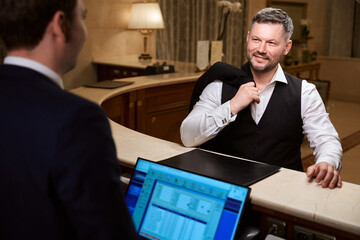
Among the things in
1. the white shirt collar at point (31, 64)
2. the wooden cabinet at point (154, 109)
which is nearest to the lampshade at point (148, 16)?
the wooden cabinet at point (154, 109)

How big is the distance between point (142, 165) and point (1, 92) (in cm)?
62

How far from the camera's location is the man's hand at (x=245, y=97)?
188cm

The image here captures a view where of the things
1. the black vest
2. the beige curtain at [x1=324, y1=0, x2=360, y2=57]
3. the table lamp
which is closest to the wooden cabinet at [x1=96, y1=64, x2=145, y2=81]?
the table lamp

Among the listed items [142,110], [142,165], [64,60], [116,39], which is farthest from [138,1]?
[64,60]

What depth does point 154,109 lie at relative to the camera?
3.80 m

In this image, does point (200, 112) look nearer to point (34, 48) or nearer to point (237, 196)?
point (237, 196)

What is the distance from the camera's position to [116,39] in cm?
528

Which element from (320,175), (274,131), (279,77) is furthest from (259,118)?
(320,175)

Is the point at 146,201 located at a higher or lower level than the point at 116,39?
lower

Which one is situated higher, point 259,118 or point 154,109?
point 259,118

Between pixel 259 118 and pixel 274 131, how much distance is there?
3.7 inches

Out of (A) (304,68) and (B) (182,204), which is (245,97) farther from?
(A) (304,68)

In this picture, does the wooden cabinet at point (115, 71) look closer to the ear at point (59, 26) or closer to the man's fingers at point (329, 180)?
the man's fingers at point (329, 180)

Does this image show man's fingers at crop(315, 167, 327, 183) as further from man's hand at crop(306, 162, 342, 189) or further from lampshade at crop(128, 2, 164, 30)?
lampshade at crop(128, 2, 164, 30)
